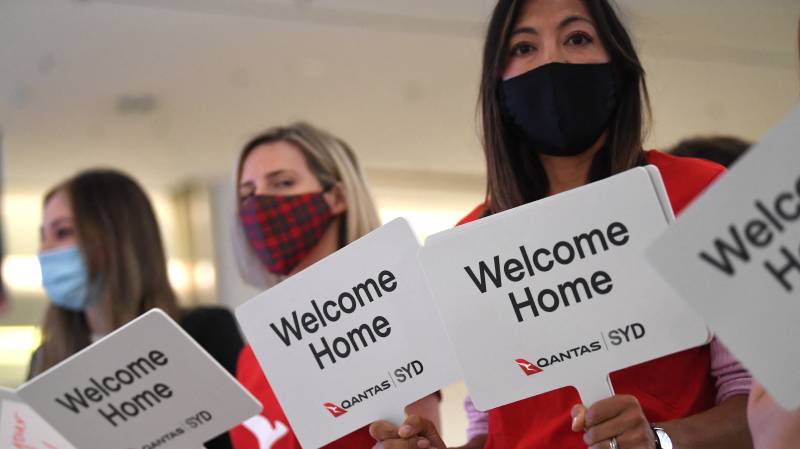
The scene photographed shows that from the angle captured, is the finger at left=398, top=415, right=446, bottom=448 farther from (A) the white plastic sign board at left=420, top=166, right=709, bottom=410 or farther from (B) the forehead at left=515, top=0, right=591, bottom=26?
(B) the forehead at left=515, top=0, right=591, bottom=26

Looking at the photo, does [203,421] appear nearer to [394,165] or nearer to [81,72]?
[81,72]

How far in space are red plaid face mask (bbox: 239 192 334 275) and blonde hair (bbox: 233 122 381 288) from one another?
64mm

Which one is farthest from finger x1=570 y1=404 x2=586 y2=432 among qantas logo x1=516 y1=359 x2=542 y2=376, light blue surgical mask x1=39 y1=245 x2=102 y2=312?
light blue surgical mask x1=39 y1=245 x2=102 y2=312

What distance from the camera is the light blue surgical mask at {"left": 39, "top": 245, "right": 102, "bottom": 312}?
3316 millimetres

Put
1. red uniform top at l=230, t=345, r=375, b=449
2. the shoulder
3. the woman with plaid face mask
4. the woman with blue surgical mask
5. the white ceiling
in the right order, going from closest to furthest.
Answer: the shoulder, red uniform top at l=230, t=345, r=375, b=449, the woman with plaid face mask, the woman with blue surgical mask, the white ceiling

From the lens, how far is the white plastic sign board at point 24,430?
2457 mm

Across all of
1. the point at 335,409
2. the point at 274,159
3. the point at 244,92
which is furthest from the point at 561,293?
the point at 244,92

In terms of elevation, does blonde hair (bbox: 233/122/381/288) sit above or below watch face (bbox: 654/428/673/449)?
above

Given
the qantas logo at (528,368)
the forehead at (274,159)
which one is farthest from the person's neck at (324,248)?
the qantas logo at (528,368)

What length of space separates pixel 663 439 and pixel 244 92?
6.74 meters

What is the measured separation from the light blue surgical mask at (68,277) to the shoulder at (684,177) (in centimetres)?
188

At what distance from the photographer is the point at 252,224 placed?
2.90 meters

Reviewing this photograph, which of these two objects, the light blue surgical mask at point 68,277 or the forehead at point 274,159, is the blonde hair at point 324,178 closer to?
the forehead at point 274,159

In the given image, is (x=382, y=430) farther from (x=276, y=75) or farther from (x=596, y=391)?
(x=276, y=75)
